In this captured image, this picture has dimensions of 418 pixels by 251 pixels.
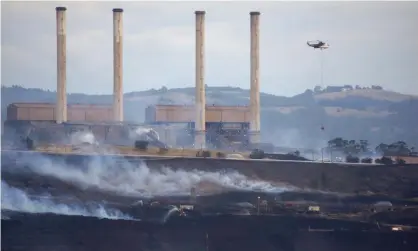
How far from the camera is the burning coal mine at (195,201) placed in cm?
853

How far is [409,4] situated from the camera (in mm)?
8617

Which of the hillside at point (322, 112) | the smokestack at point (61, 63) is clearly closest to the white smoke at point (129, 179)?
the hillside at point (322, 112)

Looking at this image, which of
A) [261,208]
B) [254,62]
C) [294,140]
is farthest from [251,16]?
[261,208]

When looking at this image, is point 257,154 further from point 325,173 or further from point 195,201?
point 195,201

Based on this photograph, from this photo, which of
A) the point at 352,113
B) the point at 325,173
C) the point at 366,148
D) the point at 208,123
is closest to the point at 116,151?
the point at 208,123

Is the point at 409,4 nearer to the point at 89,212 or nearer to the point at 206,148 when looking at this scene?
the point at 206,148

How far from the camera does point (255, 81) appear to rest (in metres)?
9.54

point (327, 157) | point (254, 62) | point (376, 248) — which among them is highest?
point (254, 62)

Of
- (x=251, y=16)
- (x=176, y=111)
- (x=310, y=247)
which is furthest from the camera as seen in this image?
(x=176, y=111)

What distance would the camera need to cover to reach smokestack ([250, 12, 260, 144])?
9127 mm

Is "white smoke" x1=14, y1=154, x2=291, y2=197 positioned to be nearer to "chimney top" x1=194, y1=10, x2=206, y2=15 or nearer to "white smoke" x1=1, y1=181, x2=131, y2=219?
"white smoke" x1=1, y1=181, x2=131, y2=219

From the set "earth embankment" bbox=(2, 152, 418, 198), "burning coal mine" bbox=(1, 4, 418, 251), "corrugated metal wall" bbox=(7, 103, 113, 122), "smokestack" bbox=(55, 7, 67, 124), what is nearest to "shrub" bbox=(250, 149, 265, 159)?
"burning coal mine" bbox=(1, 4, 418, 251)

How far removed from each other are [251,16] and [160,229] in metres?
2.50

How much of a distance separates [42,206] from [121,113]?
1576 mm
